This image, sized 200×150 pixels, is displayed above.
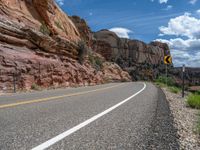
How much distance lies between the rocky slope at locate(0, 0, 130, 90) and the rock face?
198ft

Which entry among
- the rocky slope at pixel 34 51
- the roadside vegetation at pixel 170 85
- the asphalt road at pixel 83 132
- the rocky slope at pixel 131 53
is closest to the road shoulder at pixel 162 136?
the asphalt road at pixel 83 132

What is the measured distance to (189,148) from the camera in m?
4.02

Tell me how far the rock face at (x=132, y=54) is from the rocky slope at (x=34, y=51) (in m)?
60.4

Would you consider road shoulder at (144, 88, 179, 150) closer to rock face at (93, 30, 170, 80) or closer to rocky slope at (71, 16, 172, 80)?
rocky slope at (71, 16, 172, 80)

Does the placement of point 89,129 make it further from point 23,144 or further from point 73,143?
point 23,144

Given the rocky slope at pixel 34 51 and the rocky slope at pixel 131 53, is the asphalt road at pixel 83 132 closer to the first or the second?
the rocky slope at pixel 34 51

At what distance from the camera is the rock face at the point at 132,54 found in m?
99.9

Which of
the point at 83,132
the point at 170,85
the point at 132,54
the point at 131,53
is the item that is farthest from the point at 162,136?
the point at 131,53

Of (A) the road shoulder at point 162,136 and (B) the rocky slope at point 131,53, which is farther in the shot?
(B) the rocky slope at point 131,53

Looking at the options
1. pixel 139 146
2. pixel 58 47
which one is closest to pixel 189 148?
pixel 139 146

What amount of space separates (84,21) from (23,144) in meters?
65.0

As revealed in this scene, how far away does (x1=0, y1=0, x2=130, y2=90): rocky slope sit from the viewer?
20.5 meters

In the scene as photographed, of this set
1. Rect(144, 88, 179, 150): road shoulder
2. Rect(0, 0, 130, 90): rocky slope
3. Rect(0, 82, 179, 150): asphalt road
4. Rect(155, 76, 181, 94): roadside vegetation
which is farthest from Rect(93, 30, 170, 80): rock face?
Rect(144, 88, 179, 150): road shoulder

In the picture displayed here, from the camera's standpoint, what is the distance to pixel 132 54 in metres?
120
